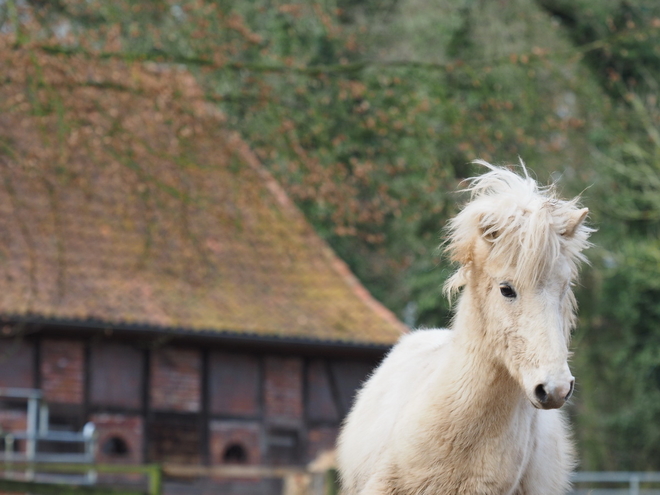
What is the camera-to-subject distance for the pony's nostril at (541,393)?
4.22 meters

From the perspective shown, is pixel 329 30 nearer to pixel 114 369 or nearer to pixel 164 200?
pixel 164 200

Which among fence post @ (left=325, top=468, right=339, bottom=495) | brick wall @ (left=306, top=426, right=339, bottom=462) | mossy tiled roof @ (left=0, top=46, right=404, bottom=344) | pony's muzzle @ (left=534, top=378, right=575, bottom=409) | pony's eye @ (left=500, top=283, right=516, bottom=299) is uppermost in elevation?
mossy tiled roof @ (left=0, top=46, right=404, bottom=344)

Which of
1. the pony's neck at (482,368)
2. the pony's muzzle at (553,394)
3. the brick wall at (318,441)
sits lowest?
the pony's muzzle at (553,394)

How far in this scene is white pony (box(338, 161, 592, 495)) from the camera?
453cm

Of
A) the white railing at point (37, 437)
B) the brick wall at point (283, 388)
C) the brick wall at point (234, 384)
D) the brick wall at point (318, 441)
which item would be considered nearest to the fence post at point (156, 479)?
the white railing at point (37, 437)

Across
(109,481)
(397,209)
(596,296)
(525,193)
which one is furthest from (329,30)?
(596,296)

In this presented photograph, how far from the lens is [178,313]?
54.2 feet

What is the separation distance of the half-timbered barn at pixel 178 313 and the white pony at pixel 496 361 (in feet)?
25.7

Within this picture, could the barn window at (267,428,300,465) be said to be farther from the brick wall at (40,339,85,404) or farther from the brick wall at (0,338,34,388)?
the brick wall at (0,338,34,388)

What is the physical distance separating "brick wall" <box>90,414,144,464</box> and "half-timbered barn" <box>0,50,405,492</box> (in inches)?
0.9

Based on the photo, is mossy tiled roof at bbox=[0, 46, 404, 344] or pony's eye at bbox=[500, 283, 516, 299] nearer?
pony's eye at bbox=[500, 283, 516, 299]

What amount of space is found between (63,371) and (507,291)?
40.0 feet

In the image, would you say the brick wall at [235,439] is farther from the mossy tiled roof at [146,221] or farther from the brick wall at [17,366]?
the brick wall at [17,366]

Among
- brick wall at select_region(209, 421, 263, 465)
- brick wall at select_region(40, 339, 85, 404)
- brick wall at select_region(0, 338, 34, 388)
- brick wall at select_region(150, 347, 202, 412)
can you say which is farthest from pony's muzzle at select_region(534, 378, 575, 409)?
brick wall at select_region(209, 421, 263, 465)
